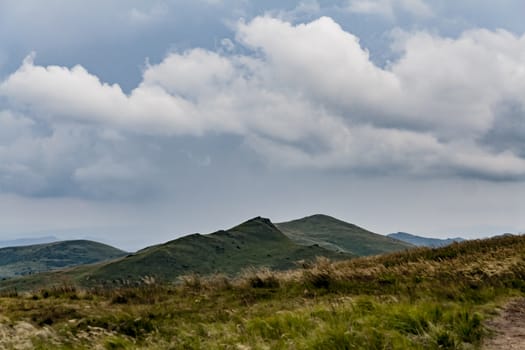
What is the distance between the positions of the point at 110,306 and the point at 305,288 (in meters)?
6.60

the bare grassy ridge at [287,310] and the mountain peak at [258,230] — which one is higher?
the mountain peak at [258,230]

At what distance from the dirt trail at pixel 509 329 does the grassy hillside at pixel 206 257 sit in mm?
63685

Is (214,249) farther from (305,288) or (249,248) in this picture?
(305,288)

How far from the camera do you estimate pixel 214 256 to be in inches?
4385

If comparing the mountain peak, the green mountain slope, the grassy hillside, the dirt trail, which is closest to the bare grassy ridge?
the dirt trail

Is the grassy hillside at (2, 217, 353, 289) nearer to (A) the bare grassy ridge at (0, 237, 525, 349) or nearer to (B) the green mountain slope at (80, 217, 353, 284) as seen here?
(B) the green mountain slope at (80, 217, 353, 284)

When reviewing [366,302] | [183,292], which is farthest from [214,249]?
[366,302]

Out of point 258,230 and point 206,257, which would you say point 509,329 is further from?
point 258,230

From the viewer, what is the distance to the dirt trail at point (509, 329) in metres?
7.97

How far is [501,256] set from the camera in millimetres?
18953

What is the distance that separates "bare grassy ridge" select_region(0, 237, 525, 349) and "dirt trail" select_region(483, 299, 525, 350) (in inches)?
10.1

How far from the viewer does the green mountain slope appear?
8994cm

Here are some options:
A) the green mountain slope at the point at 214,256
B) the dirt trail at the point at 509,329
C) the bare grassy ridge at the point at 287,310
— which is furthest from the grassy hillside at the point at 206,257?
the dirt trail at the point at 509,329

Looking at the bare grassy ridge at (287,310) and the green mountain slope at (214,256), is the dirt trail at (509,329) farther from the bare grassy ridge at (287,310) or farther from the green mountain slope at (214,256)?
the green mountain slope at (214,256)
